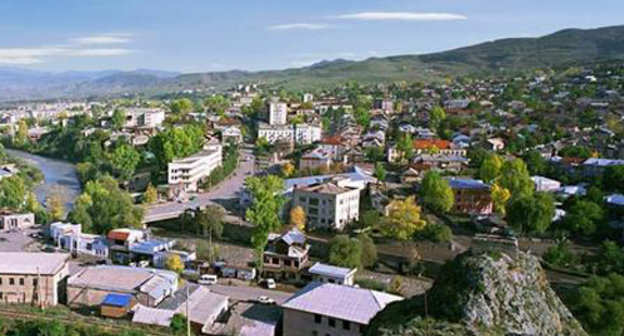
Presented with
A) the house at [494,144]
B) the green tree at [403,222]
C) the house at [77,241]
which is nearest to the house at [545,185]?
the green tree at [403,222]

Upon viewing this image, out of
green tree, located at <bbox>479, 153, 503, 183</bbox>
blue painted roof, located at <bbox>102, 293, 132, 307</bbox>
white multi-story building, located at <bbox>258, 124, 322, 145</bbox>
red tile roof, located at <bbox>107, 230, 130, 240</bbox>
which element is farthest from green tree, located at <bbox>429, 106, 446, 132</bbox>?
blue painted roof, located at <bbox>102, 293, 132, 307</bbox>

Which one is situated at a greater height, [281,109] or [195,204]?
[281,109]

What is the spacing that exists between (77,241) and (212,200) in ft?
24.7

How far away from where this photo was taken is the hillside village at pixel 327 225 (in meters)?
10.2

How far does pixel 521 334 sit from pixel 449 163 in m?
21.1

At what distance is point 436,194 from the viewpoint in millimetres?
20172

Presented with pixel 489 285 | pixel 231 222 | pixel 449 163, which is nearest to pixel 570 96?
pixel 449 163

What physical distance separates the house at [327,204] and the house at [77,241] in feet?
20.6

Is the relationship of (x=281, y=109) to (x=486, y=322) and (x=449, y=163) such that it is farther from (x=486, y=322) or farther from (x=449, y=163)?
(x=486, y=322)

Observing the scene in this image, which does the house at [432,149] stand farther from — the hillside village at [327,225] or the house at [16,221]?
the house at [16,221]

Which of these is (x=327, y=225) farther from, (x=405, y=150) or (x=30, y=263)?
(x=405, y=150)

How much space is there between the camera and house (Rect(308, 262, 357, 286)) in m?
13.4

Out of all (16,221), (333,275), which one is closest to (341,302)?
(333,275)

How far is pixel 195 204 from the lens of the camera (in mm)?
A: 22828
